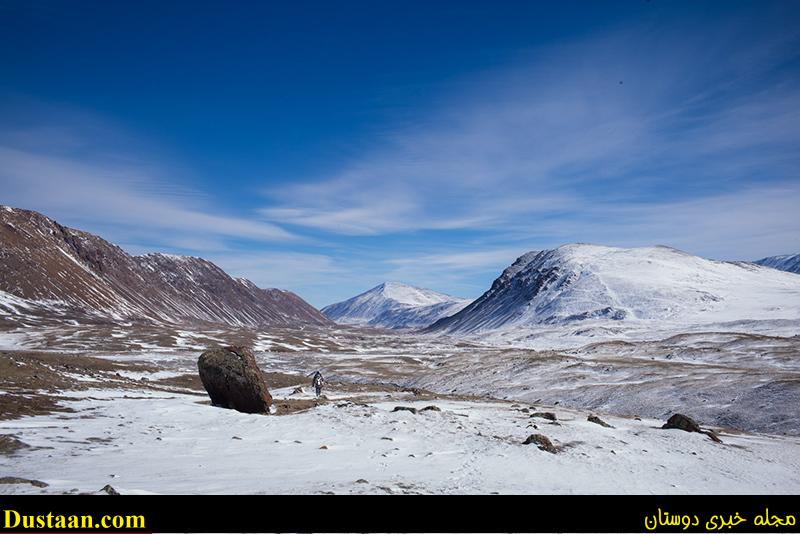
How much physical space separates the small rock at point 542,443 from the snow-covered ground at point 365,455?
45cm

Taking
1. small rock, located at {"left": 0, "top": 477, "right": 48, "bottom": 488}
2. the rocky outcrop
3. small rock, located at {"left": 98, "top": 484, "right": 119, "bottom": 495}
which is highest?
small rock, located at {"left": 98, "top": 484, "right": 119, "bottom": 495}

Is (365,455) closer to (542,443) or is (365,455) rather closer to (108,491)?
(542,443)

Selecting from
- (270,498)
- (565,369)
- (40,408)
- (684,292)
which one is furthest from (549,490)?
(684,292)

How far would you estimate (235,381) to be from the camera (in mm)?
27312

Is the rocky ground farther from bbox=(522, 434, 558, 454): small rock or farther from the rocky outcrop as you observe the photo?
the rocky outcrop

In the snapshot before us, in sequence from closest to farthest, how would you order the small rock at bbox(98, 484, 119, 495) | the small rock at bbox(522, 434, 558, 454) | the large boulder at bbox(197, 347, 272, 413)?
the small rock at bbox(98, 484, 119, 495), the small rock at bbox(522, 434, 558, 454), the large boulder at bbox(197, 347, 272, 413)

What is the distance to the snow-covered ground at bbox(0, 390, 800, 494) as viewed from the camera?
12.9 meters

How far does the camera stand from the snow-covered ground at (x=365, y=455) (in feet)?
42.4

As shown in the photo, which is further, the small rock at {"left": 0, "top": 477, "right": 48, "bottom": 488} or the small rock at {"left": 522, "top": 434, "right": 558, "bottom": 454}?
the small rock at {"left": 522, "top": 434, "right": 558, "bottom": 454}

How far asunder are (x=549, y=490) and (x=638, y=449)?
8443 millimetres

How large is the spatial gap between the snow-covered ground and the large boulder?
172cm

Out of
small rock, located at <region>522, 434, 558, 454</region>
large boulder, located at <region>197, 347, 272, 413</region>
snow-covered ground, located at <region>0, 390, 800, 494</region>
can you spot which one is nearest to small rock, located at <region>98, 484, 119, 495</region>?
snow-covered ground, located at <region>0, 390, 800, 494</region>

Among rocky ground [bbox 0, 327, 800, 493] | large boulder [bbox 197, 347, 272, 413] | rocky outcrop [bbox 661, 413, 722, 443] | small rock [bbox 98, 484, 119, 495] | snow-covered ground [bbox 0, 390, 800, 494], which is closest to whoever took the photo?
small rock [bbox 98, 484, 119, 495]

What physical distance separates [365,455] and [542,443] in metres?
7.00
